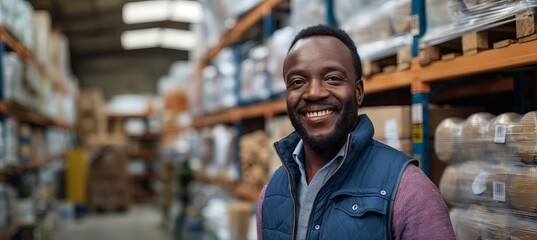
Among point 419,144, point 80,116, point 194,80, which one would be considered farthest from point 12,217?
point 80,116

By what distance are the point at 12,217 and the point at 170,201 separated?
510 cm

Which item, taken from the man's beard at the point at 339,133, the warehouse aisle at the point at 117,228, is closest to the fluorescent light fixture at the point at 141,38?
the warehouse aisle at the point at 117,228

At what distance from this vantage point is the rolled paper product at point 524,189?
180 cm

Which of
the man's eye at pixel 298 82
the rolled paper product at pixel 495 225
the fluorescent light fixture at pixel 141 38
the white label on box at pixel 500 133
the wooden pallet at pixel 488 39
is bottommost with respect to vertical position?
the rolled paper product at pixel 495 225

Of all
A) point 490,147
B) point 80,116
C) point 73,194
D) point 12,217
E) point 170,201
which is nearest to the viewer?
point 490,147

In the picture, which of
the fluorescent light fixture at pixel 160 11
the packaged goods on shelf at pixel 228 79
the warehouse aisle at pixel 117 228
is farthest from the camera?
the fluorescent light fixture at pixel 160 11

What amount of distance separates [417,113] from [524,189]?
74 centimetres

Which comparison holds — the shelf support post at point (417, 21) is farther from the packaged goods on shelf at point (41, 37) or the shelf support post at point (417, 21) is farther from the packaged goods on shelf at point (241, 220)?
the packaged goods on shelf at point (41, 37)

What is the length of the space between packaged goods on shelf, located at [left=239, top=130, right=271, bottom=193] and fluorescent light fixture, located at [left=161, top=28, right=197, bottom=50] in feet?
37.5

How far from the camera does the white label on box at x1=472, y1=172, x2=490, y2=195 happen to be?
6.72ft

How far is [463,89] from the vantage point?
2701 mm

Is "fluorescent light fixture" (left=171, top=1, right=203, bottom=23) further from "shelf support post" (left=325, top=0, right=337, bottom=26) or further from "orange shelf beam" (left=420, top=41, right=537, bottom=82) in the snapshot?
"orange shelf beam" (left=420, top=41, right=537, bottom=82)

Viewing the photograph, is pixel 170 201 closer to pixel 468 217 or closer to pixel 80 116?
pixel 80 116

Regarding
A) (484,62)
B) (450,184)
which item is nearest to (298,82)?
(484,62)
